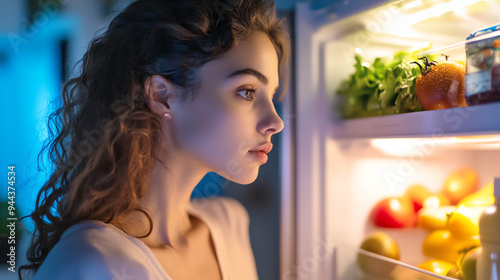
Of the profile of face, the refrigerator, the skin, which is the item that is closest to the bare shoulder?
the skin

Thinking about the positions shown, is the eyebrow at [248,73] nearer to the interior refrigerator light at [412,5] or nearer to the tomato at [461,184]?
the interior refrigerator light at [412,5]

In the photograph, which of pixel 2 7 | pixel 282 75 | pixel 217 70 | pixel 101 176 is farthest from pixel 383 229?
pixel 2 7

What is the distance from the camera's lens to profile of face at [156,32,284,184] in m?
0.81

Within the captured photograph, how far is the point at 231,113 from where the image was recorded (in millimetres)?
819

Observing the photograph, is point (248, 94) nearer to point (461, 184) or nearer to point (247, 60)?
point (247, 60)

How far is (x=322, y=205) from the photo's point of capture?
109cm

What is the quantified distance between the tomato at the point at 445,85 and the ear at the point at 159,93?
1.82 feet

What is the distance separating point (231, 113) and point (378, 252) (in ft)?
1.84

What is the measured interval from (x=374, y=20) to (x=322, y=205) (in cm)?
53

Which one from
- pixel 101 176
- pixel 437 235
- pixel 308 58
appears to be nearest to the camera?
pixel 101 176

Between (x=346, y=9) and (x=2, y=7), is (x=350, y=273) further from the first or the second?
(x=2, y=7)

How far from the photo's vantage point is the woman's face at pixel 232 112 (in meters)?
0.81

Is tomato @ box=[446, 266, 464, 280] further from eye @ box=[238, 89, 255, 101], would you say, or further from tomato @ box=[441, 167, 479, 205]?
eye @ box=[238, 89, 255, 101]

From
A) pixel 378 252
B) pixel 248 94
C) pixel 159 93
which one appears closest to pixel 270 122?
pixel 248 94
